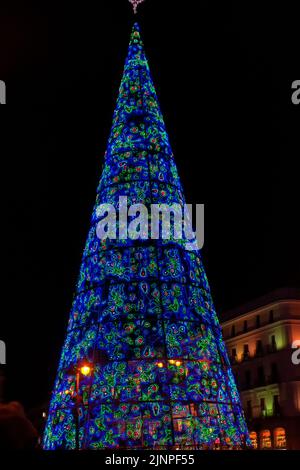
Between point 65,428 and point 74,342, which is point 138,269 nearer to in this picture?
point 74,342

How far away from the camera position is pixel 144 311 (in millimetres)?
14125

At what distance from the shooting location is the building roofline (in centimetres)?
4275

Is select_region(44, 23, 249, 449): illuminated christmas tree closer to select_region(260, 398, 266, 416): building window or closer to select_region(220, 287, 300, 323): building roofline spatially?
select_region(220, 287, 300, 323): building roofline

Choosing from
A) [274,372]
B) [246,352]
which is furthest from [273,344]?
[246,352]

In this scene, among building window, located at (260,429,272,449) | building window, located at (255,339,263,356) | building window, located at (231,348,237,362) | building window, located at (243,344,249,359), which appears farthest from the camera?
building window, located at (231,348,237,362)

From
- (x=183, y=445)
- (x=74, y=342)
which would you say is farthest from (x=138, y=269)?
(x=183, y=445)

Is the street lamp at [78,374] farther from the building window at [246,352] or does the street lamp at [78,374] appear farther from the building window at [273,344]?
the building window at [246,352]

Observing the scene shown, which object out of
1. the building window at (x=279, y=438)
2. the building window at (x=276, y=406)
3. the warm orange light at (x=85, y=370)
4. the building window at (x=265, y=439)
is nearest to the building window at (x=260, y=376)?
the building window at (x=276, y=406)

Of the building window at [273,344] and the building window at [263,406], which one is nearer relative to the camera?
the building window at [263,406]

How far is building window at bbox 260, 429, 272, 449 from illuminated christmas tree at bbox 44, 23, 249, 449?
92.4 feet

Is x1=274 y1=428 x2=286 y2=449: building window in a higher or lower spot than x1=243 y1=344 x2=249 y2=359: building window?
lower

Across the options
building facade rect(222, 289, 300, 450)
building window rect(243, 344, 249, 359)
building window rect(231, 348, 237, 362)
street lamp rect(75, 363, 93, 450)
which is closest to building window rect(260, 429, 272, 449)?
building facade rect(222, 289, 300, 450)

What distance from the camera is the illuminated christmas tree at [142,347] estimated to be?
13078 millimetres

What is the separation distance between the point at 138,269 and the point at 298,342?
29.9 meters
